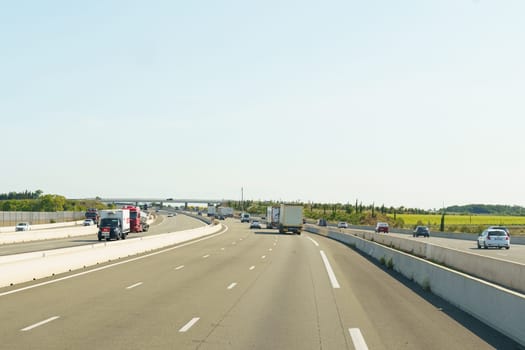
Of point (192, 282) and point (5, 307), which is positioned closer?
point (5, 307)

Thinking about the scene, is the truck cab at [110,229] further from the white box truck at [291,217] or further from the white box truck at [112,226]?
the white box truck at [291,217]

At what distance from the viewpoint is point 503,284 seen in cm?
2095

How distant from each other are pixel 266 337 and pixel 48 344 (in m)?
3.84

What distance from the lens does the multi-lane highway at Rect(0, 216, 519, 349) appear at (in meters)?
12.6

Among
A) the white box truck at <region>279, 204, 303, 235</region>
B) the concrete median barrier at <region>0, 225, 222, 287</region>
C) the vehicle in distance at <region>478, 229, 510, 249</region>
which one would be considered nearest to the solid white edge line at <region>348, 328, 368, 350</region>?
the concrete median barrier at <region>0, 225, 222, 287</region>

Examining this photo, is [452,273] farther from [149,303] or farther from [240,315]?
[149,303]

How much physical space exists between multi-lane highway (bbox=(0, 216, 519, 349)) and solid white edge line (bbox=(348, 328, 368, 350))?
0.06 ft

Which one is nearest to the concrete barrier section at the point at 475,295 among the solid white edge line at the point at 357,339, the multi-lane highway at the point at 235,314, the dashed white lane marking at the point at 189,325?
Answer: the multi-lane highway at the point at 235,314

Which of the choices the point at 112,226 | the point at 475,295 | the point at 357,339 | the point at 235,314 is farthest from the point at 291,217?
the point at 357,339

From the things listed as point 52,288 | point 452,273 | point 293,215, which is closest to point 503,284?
point 452,273

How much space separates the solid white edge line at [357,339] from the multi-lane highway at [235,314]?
2 centimetres

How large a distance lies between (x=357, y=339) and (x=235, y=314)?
4201 mm

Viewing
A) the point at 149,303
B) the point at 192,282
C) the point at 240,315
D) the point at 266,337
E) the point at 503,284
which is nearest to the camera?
the point at 266,337

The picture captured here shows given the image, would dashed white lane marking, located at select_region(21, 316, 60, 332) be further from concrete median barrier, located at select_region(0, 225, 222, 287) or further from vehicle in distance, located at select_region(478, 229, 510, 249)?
vehicle in distance, located at select_region(478, 229, 510, 249)
